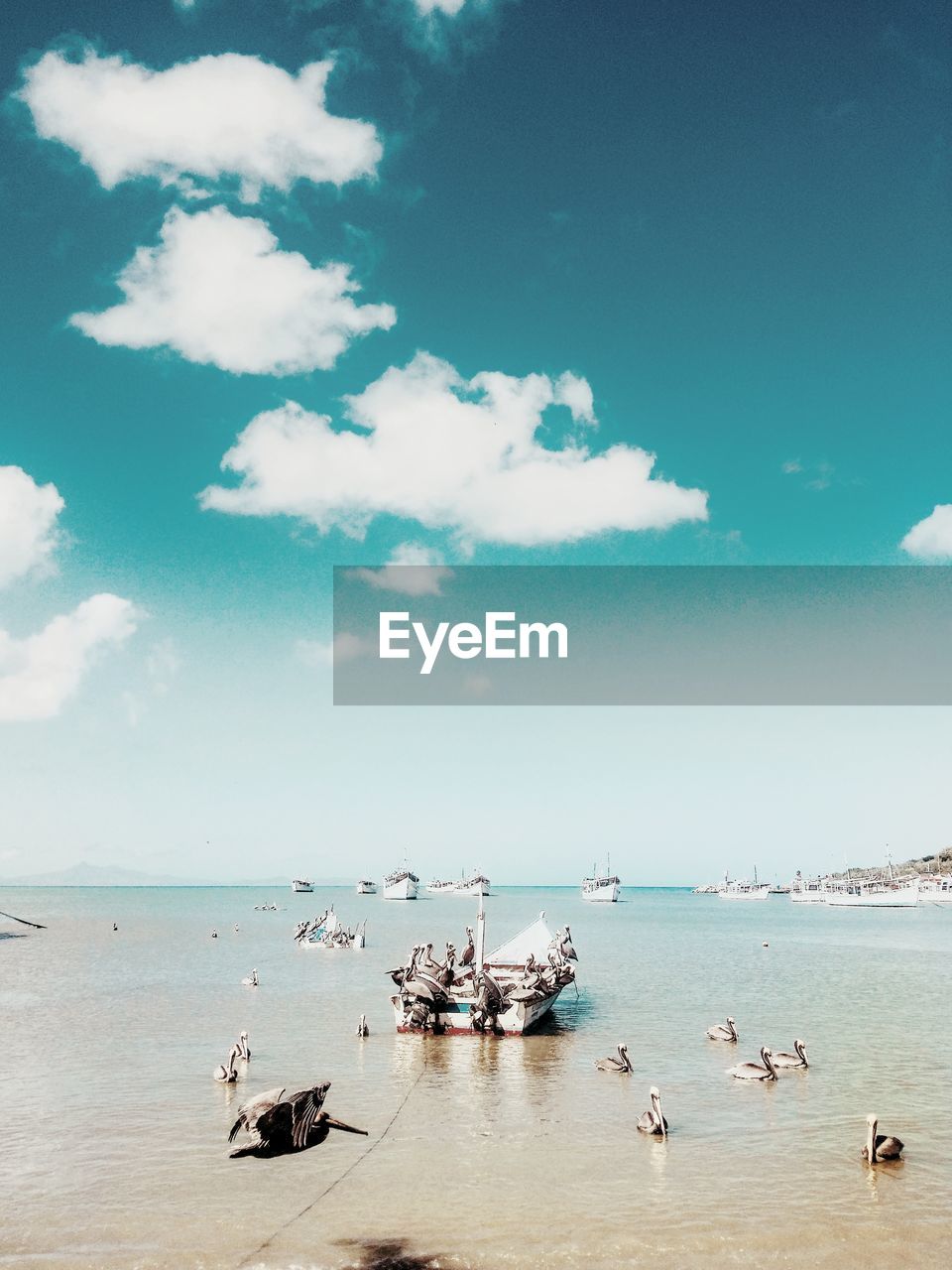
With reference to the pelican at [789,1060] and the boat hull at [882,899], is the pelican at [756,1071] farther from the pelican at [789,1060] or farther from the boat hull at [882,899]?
the boat hull at [882,899]

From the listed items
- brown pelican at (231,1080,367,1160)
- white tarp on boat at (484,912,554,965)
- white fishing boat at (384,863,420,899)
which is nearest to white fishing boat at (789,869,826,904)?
white fishing boat at (384,863,420,899)

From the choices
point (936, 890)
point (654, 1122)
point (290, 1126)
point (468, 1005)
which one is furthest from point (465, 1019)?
point (936, 890)

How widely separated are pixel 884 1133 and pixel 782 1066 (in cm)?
567

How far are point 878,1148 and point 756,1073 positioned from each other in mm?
5768

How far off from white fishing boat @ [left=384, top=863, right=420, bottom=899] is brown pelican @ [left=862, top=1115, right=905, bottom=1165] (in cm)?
13847

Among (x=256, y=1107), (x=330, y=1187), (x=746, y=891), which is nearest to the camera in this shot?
(x=256, y=1107)

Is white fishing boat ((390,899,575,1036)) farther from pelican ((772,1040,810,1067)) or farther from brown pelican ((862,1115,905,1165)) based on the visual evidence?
brown pelican ((862,1115,905,1165))

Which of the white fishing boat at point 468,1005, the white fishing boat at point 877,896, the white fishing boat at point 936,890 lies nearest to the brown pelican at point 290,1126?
the white fishing boat at point 468,1005

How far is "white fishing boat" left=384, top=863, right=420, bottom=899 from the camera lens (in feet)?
495

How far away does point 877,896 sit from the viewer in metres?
126

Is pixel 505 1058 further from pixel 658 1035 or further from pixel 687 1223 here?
pixel 687 1223

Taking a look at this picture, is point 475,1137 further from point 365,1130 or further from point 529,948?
point 529,948

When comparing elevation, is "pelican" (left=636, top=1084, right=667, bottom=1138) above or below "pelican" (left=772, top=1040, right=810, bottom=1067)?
above

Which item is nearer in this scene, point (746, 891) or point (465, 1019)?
point (465, 1019)
